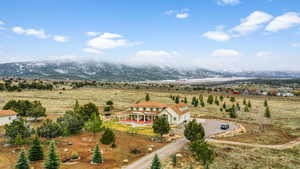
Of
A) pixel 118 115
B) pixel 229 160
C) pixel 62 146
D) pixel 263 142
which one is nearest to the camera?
pixel 229 160

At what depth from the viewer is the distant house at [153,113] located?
5584cm

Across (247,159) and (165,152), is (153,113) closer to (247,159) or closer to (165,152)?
(165,152)

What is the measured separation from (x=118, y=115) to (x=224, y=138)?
28859mm

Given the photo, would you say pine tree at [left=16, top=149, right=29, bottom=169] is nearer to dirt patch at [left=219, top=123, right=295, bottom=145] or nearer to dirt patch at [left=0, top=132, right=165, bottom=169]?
dirt patch at [left=0, top=132, right=165, bottom=169]

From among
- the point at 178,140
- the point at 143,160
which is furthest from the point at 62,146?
the point at 178,140

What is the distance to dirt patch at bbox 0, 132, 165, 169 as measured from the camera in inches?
1056

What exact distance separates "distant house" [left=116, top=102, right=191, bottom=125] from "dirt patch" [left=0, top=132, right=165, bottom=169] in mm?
14914

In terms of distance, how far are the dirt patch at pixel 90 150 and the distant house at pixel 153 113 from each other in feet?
48.9

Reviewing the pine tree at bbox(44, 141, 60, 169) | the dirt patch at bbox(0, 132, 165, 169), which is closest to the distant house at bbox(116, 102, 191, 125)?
the dirt patch at bbox(0, 132, 165, 169)

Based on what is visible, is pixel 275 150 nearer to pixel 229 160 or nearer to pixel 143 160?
pixel 229 160

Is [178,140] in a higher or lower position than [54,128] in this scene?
lower

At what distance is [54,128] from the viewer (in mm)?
36969

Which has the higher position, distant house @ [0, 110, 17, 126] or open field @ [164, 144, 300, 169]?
distant house @ [0, 110, 17, 126]

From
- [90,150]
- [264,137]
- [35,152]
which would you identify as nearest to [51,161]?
[35,152]
